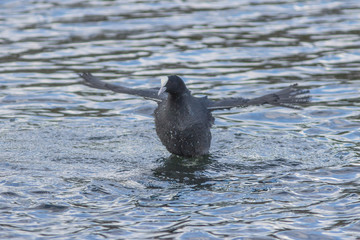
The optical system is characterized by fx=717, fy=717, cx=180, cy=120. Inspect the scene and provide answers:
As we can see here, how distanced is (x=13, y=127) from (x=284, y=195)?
4.84 metres

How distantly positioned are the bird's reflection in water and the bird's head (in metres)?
0.95

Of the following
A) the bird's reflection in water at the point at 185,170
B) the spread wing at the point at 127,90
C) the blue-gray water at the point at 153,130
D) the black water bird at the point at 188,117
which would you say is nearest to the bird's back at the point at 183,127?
the black water bird at the point at 188,117

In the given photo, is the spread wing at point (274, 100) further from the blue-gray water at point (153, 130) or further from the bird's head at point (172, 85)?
the blue-gray water at point (153, 130)

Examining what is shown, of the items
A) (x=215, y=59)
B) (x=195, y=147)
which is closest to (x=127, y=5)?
(x=215, y=59)

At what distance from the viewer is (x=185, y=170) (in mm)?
9258

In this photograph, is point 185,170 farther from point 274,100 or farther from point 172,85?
point 274,100

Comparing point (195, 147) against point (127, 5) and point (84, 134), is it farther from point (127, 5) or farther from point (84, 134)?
point (127, 5)

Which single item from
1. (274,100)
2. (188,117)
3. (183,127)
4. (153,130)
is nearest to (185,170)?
(183,127)

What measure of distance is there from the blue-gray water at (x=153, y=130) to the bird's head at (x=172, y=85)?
3.22ft

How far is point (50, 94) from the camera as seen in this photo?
12828 millimetres

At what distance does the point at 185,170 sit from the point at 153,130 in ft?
6.26

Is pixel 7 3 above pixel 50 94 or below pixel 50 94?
above

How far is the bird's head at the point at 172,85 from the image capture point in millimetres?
9094

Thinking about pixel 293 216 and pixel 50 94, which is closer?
pixel 293 216
